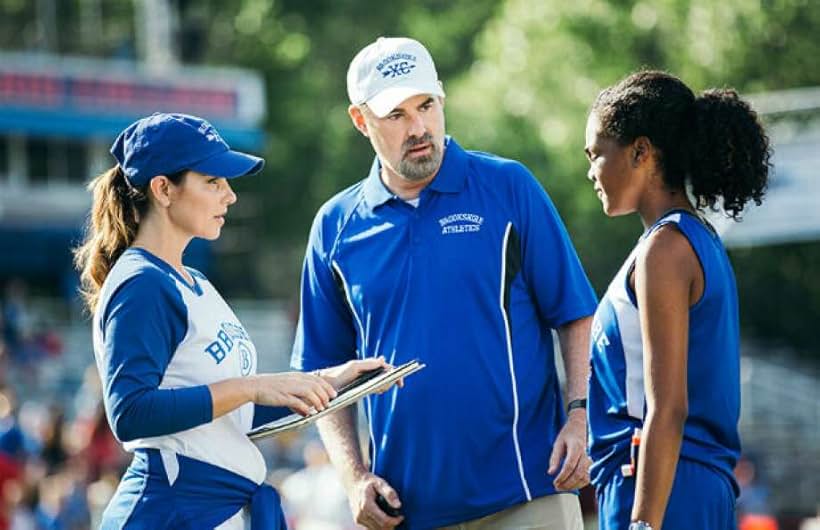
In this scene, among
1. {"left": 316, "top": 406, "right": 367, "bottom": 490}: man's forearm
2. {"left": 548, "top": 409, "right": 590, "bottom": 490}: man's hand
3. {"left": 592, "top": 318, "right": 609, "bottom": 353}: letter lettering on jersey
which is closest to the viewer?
{"left": 592, "top": 318, "right": 609, "bottom": 353}: letter lettering on jersey

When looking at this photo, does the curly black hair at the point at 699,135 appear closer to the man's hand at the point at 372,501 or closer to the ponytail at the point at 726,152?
the ponytail at the point at 726,152

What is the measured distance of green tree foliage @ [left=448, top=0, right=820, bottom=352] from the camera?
29562mm

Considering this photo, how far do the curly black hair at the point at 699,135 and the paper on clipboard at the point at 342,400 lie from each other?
97 centimetres

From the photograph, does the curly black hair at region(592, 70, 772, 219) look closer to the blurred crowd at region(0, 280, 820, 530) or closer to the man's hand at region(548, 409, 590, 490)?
the man's hand at region(548, 409, 590, 490)

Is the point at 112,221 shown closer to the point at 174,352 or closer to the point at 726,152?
the point at 174,352

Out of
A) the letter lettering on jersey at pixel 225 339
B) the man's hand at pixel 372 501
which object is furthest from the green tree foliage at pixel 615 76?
the letter lettering on jersey at pixel 225 339

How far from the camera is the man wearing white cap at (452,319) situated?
5.42m

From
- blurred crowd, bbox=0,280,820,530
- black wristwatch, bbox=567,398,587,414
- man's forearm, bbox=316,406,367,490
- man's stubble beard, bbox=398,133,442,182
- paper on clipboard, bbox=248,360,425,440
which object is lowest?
blurred crowd, bbox=0,280,820,530

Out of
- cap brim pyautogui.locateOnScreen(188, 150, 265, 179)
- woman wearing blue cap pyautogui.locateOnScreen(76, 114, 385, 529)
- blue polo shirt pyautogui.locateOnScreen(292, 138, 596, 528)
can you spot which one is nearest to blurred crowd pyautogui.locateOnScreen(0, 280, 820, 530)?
blue polo shirt pyautogui.locateOnScreen(292, 138, 596, 528)

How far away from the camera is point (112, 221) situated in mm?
4879

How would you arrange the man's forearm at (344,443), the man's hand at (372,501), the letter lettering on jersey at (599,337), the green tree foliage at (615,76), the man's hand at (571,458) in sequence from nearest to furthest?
1. the letter lettering on jersey at (599,337)
2. the man's hand at (571,458)
3. the man's hand at (372,501)
4. the man's forearm at (344,443)
5. the green tree foliage at (615,76)

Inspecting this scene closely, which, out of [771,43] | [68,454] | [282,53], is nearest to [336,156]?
[282,53]

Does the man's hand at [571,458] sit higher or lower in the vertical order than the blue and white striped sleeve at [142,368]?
lower

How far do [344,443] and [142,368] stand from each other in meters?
1.37
